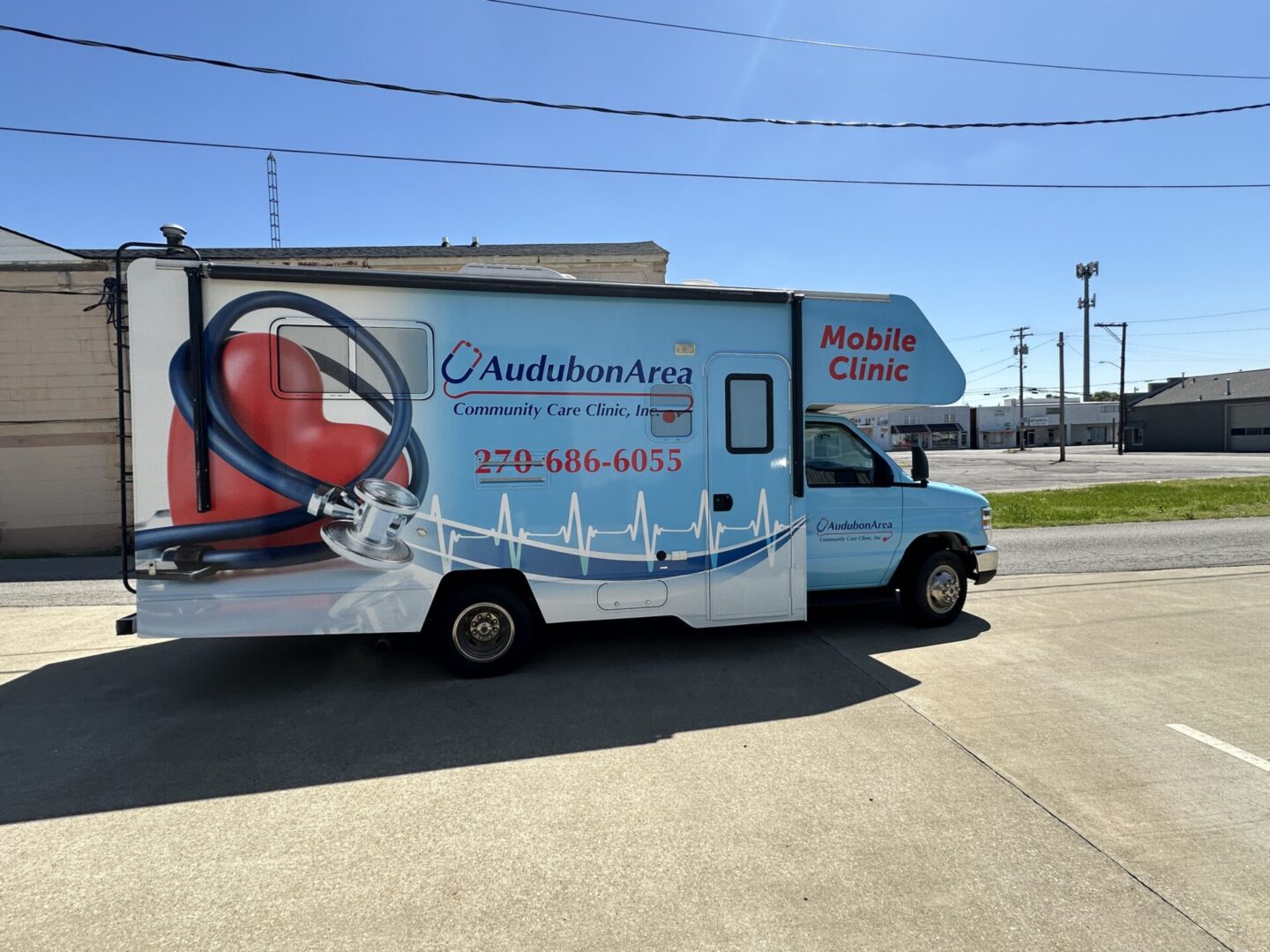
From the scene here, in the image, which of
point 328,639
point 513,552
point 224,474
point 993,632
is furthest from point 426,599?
point 993,632

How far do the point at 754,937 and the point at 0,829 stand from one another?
146 inches

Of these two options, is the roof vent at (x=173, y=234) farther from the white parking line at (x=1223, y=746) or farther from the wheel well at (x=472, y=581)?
the white parking line at (x=1223, y=746)

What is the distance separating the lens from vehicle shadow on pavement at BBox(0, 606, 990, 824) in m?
3.85

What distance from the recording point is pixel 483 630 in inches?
205

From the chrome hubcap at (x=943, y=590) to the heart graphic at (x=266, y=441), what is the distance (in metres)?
5.32

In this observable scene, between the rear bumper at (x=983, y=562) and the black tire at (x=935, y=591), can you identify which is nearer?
the black tire at (x=935, y=591)

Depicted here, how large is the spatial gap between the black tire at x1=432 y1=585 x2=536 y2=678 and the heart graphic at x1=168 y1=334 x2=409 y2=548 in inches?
45.4

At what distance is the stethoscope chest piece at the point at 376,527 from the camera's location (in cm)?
478

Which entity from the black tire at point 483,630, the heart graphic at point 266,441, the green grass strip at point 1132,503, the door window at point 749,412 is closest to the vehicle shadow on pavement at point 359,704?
the black tire at point 483,630

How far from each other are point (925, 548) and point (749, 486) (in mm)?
2326

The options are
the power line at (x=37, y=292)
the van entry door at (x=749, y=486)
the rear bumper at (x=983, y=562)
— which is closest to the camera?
the van entry door at (x=749, y=486)

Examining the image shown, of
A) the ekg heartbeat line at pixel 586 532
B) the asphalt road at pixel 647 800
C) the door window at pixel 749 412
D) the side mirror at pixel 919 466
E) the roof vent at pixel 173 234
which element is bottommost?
the asphalt road at pixel 647 800

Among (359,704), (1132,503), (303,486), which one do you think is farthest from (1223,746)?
(1132,503)

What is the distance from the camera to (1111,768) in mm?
3723
